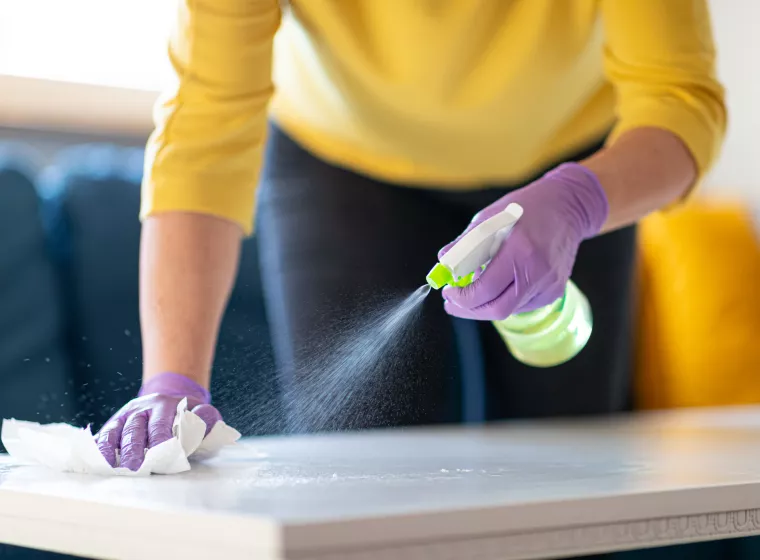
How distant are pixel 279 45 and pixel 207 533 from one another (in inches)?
35.6

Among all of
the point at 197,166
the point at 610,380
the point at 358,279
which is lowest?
the point at 610,380

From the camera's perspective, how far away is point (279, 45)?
130 cm

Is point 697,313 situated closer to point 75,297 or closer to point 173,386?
point 75,297

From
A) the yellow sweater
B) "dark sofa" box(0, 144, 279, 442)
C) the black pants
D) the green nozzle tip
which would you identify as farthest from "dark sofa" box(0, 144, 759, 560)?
the green nozzle tip

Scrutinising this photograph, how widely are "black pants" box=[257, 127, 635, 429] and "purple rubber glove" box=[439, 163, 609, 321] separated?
312mm

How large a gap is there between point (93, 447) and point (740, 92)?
232 cm

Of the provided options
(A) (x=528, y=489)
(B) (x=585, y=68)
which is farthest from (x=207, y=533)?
(B) (x=585, y=68)

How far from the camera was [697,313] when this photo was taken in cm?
216

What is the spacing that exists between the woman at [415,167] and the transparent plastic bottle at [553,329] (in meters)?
0.09

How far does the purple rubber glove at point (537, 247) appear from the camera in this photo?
836mm

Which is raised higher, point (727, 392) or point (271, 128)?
point (271, 128)

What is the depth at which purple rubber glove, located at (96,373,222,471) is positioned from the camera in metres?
0.79

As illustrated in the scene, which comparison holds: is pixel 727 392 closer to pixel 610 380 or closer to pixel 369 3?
pixel 610 380

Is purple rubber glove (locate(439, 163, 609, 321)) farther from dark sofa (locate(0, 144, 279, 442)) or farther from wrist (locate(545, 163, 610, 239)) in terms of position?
dark sofa (locate(0, 144, 279, 442))
